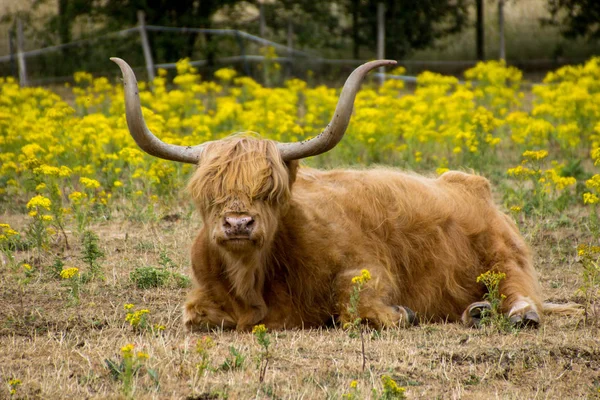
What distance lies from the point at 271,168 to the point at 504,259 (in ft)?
6.16

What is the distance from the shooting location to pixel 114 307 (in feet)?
20.3

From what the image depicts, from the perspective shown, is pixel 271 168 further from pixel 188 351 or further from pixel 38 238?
pixel 38 238

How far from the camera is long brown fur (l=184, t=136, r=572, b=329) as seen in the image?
18.0 feet

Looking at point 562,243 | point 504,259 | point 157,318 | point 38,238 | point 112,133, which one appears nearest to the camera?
point 157,318

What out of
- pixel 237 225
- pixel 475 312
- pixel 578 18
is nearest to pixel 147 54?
pixel 578 18

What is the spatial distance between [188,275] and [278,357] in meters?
2.35

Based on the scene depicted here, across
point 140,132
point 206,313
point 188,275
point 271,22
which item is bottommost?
point 188,275

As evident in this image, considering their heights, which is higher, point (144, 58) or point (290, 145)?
point (290, 145)

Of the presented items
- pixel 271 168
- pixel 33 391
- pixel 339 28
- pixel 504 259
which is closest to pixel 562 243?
pixel 504 259

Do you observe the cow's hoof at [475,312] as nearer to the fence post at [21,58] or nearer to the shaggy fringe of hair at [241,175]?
the shaggy fringe of hair at [241,175]

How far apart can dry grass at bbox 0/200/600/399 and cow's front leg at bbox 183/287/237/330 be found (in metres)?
0.11

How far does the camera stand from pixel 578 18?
2453cm

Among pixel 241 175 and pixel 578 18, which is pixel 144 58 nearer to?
pixel 578 18

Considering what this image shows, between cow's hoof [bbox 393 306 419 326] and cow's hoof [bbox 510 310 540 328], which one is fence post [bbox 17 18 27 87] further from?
cow's hoof [bbox 510 310 540 328]
